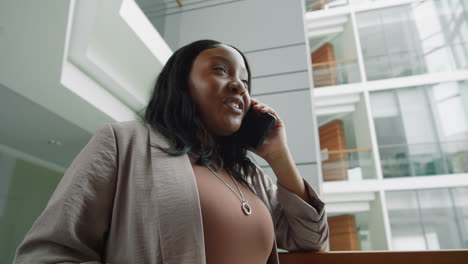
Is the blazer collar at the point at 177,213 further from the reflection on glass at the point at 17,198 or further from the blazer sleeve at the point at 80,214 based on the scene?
the reflection on glass at the point at 17,198

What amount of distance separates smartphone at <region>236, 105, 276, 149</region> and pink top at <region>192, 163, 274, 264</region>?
255 mm

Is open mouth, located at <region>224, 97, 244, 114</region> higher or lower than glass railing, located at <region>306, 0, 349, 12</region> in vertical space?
lower

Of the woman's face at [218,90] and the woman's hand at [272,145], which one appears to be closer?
the woman's face at [218,90]

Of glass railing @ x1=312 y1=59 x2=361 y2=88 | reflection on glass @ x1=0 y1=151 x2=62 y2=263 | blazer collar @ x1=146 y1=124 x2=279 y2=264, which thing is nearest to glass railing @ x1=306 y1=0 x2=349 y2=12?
glass railing @ x1=312 y1=59 x2=361 y2=88

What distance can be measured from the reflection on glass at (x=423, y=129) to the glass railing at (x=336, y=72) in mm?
354

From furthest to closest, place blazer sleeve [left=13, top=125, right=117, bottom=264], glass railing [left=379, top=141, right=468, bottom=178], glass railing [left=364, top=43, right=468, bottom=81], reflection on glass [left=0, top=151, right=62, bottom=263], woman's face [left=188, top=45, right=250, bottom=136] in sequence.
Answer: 1. glass railing [left=364, top=43, right=468, bottom=81]
2. reflection on glass [left=0, top=151, right=62, bottom=263]
3. glass railing [left=379, top=141, right=468, bottom=178]
4. woman's face [left=188, top=45, right=250, bottom=136]
5. blazer sleeve [left=13, top=125, right=117, bottom=264]

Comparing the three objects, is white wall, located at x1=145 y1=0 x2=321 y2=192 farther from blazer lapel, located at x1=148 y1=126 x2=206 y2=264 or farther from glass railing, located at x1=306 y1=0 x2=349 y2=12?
blazer lapel, located at x1=148 y1=126 x2=206 y2=264

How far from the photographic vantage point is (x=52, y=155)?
371 centimetres

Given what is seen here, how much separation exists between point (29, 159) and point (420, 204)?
4253 millimetres

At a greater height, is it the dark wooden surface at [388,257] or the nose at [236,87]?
the nose at [236,87]

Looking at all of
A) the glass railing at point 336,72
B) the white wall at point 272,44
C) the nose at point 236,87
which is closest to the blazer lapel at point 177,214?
the nose at point 236,87

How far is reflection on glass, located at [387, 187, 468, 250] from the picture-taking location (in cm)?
277

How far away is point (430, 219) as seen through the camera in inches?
112

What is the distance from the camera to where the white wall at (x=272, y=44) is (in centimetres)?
213
